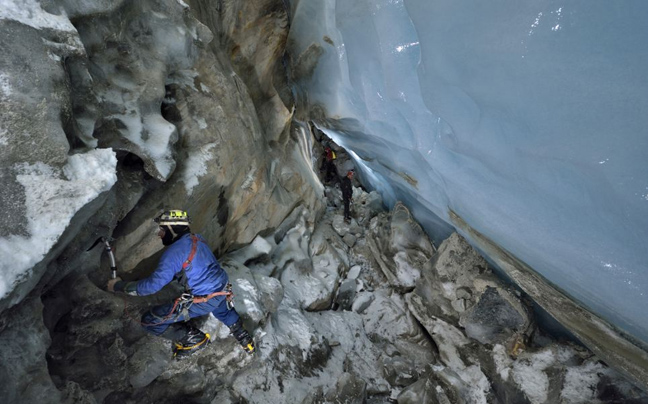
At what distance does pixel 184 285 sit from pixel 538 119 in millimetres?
4171

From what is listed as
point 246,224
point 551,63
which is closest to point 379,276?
point 246,224

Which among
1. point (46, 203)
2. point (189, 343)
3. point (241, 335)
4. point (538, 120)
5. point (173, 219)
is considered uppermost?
point (538, 120)

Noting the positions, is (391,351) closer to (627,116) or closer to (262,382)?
(262,382)

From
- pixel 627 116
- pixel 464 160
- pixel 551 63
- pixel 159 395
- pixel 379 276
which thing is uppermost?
pixel 551 63

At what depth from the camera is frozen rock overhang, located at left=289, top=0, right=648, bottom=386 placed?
2.45m

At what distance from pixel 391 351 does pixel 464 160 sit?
4.13 m

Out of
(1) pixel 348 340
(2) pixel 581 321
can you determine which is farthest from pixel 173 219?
(2) pixel 581 321

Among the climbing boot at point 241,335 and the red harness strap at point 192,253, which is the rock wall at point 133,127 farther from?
the climbing boot at point 241,335

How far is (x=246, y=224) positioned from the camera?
622 centimetres

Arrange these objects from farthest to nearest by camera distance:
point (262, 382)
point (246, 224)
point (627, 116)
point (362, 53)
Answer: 1. point (246, 224)
2. point (362, 53)
3. point (262, 382)
4. point (627, 116)

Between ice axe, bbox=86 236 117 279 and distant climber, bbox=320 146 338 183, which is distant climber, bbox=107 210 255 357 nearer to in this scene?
ice axe, bbox=86 236 117 279

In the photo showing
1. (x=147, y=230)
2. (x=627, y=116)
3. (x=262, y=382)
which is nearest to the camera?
(x=627, y=116)

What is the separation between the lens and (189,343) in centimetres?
396

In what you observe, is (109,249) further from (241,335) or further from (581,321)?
(581,321)
